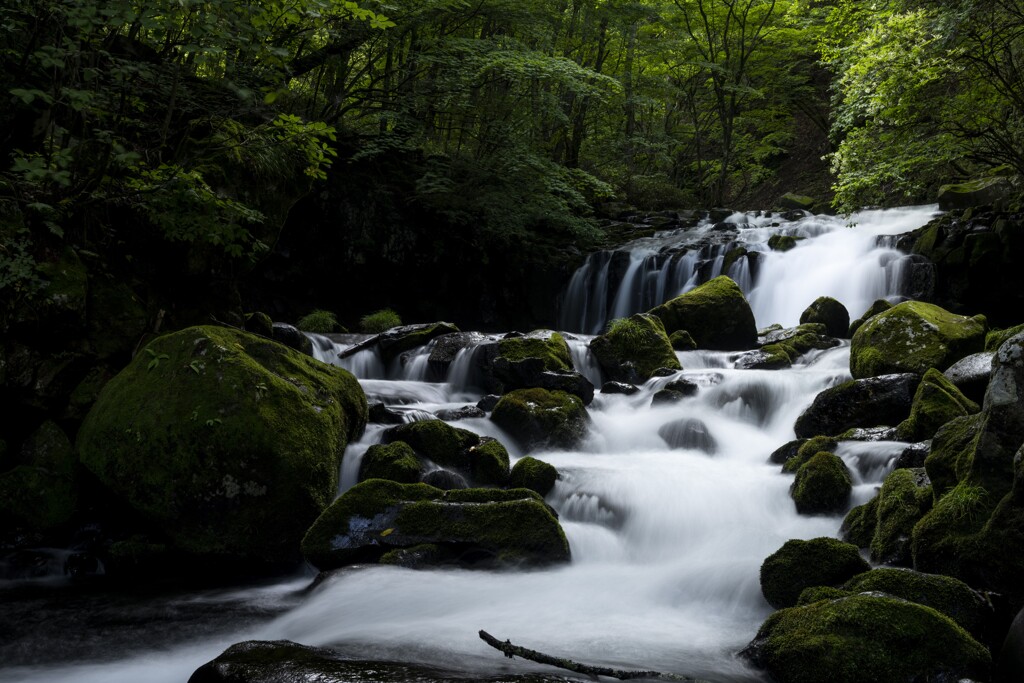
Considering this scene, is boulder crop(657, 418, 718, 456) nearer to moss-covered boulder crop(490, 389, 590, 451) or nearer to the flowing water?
the flowing water

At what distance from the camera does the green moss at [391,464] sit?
719cm

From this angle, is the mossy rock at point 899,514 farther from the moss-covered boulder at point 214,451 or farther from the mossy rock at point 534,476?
the moss-covered boulder at point 214,451

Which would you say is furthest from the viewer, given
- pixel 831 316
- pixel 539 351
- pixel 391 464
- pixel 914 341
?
pixel 831 316

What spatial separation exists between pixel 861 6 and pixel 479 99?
11.8 metres

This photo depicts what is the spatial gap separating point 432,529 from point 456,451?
1943mm

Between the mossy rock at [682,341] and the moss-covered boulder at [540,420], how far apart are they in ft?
14.3

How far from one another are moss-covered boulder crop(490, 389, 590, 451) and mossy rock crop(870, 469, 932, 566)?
415 cm

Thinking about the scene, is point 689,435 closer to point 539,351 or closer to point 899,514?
point 539,351

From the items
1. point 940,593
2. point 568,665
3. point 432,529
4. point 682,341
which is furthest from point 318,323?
point 940,593

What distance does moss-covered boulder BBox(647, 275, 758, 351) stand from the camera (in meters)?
13.8

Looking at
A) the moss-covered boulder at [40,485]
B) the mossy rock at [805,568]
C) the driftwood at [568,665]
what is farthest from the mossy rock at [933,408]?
the moss-covered boulder at [40,485]

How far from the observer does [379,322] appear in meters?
17.1

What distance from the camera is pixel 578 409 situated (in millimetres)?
9734

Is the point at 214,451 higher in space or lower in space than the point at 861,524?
higher
